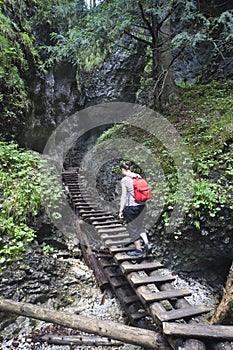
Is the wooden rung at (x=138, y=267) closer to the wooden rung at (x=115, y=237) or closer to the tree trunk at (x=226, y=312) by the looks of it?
the wooden rung at (x=115, y=237)

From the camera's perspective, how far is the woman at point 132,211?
4.88 m

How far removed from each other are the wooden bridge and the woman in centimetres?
23

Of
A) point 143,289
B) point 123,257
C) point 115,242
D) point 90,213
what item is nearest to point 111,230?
point 115,242

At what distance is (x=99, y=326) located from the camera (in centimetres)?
348

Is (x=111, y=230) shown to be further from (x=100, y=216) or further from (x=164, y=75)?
(x=164, y=75)

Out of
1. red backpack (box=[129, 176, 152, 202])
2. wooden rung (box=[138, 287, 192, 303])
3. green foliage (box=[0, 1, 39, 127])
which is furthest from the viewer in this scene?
green foliage (box=[0, 1, 39, 127])

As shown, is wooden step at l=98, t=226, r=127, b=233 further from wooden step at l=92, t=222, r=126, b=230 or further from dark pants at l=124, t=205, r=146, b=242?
dark pants at l=124, t=205, r=146, b=242

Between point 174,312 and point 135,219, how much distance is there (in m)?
1.94

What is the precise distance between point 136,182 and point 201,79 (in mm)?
8064

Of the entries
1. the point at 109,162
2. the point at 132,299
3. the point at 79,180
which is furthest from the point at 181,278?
the point at 79,180

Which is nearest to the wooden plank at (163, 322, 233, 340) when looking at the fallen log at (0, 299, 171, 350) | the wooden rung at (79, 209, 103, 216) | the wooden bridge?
the wooden bridge

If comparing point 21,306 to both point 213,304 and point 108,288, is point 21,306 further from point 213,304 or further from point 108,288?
point 213,304

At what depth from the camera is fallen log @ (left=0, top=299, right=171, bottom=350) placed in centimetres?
323

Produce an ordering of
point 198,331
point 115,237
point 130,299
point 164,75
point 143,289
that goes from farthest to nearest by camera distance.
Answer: point 164,75, point 115,237, point 130,299, point 143,289, point 198,331
